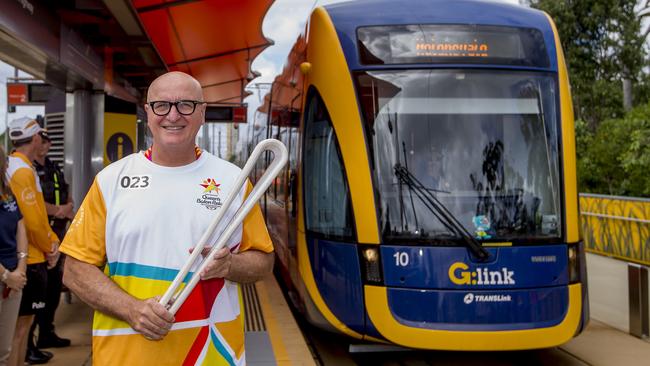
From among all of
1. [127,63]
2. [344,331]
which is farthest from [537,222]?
[127,63]

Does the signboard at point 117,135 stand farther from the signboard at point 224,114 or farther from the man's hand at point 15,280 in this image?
the signboard at point 224,114

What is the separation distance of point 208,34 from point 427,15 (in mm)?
4598

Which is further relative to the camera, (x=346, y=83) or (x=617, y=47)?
(x=617, y=47)

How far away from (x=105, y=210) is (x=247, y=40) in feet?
29.0

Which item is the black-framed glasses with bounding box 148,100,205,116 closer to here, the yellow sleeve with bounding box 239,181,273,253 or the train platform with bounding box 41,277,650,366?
the yellow sleeve with bounding box 239,181,273,253

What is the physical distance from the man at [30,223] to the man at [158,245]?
88.4 inches

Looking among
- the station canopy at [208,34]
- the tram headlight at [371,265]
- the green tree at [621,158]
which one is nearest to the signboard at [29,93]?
the station canopy at [208,34]

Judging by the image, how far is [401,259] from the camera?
577 centimetres

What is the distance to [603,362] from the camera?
651 cm

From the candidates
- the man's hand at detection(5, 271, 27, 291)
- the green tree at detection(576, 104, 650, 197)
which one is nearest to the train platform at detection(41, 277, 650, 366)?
the man's hand at detection(5, 271, 27, 291)

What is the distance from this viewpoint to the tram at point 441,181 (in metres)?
5.68

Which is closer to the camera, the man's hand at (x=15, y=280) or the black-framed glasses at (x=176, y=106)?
the black-framed glasses at (x=176, y=106)

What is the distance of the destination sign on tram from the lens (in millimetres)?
6246

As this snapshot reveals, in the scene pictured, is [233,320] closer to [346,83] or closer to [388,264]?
[388,264]
